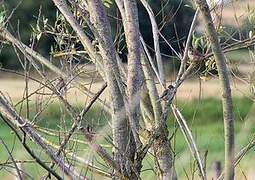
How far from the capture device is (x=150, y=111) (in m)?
3.27

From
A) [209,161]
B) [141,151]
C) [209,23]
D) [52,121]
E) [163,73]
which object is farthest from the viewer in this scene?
[209,161]

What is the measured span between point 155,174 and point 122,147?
30 centimetres

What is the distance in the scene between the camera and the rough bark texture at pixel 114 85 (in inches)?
116

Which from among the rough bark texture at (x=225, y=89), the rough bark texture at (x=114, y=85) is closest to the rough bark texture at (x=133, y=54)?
the rough bark texture at (x=114, y=85)

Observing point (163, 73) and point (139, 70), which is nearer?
point (139, 70)

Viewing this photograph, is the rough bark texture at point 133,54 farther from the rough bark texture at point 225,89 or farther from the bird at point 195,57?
the rough bark texture at point 225,89

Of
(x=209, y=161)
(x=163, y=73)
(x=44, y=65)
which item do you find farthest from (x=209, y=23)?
(x=209, y=161)

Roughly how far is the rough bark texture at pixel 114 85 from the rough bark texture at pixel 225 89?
0.52 metres

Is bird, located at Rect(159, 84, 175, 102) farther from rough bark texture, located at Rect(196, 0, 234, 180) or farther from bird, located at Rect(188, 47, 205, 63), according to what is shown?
rough bark texture, located at Rect(196, 0, 234, 180)

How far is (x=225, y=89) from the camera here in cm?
248

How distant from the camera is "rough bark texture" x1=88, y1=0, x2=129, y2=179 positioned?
295 cm

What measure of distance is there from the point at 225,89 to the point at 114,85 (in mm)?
631

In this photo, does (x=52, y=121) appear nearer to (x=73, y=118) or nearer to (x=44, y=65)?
(x=44, y=65)

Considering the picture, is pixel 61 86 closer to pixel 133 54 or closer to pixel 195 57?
pixel 133 54
